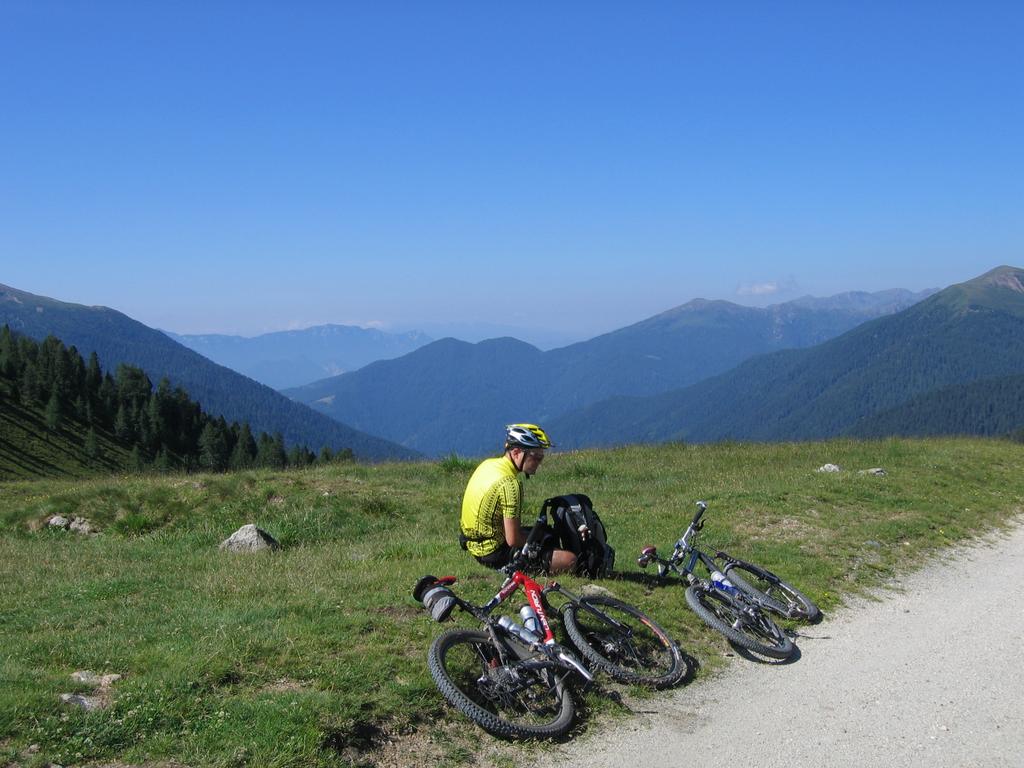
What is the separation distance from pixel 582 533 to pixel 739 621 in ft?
7.27

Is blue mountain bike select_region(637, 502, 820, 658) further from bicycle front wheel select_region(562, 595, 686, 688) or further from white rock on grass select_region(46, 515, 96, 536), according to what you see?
white rock on grass select_region(46, 515, 96, 536)

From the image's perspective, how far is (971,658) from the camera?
29.2 feet

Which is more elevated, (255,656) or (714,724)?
(255,656)

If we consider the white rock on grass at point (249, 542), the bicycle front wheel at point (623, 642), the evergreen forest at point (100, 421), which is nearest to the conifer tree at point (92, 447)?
the evergreen forest at point (100, 421)

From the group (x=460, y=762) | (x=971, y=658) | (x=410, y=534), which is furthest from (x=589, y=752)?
(x=410, y=534)

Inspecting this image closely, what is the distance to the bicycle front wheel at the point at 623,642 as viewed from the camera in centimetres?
761

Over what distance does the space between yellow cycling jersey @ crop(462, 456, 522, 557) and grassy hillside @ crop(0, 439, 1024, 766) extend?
699mm

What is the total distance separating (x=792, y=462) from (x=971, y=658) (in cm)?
1538

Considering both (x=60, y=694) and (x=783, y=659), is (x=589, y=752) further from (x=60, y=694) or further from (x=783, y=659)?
(x=60, y=694)

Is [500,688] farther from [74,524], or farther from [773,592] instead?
[74,524]

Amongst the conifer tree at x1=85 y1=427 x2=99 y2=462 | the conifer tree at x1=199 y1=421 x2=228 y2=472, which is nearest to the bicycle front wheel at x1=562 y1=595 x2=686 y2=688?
the conifer tree at x1=199 y1=421 x2=228 y2=472

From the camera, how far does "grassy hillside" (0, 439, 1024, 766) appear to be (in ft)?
19.4

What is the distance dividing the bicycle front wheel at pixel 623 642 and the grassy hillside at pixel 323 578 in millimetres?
395

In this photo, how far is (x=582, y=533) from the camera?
9.65m
